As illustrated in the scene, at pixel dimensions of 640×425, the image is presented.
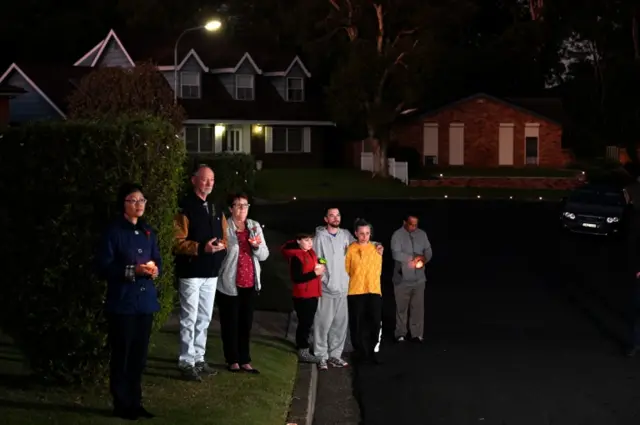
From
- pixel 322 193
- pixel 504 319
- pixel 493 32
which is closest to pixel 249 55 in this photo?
pixel 322 193

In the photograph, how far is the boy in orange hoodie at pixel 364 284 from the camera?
13508mm

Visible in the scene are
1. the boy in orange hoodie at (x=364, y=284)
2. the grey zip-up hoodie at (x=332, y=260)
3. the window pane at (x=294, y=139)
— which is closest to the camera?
the grey zip-up hoodie at (x=332, y=260)

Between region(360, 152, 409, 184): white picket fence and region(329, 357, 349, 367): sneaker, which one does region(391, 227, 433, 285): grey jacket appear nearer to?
region(329, 357, 349, 367): sneaker

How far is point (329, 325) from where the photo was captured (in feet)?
42.8

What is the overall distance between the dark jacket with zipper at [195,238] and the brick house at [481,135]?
57.0m

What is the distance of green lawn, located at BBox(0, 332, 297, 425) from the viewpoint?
368 inches

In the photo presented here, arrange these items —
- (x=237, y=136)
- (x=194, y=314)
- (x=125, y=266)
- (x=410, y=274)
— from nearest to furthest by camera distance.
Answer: (x=125, y=266)
(x=194, y=314)
(x=410, y=274)
(x=237, y=136)

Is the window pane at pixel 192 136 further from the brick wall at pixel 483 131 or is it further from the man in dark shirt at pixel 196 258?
the man in dark shirt at pixel 196 258

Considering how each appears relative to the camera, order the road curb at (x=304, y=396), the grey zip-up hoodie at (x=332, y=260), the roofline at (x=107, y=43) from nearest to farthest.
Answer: the road curb at (x=304, y=396), the grey zip-up hoodie at (x=332, y=260), the roofline at (x=107, y=43)

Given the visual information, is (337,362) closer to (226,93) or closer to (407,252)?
(407,252)

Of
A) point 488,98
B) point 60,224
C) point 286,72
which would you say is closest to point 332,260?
point 60,224

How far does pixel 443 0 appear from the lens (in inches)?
2445

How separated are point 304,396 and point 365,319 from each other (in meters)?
2.55

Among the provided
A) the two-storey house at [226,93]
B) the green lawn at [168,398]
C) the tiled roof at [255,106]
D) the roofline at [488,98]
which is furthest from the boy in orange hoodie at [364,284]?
the roofline at [488,98]
